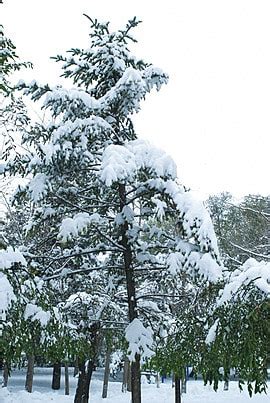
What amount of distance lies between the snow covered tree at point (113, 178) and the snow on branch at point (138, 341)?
2 centimetres

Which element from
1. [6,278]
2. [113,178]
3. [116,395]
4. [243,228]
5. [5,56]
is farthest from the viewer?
[116,395]

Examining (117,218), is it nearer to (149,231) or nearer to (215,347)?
(149,231)

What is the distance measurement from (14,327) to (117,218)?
3079 millimetres

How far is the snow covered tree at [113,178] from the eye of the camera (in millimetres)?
7297

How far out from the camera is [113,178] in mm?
6828

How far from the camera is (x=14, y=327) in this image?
5.78 meters

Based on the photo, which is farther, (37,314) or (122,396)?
(122,396)

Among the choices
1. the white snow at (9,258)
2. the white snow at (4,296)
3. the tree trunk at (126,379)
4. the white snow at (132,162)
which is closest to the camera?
the white snow at (4,296)

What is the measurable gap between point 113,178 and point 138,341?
2.70 metres

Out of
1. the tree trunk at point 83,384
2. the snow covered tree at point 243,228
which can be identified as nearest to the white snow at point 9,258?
the tree trunk at point 83,384

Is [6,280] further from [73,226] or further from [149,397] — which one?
[149,397]

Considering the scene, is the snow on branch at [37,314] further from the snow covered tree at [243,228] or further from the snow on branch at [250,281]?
the snow covered tree at [243,228]

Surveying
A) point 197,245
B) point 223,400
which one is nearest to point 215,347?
point 197,245

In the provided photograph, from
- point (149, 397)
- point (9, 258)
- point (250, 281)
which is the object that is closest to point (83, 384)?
point (149, 397)
